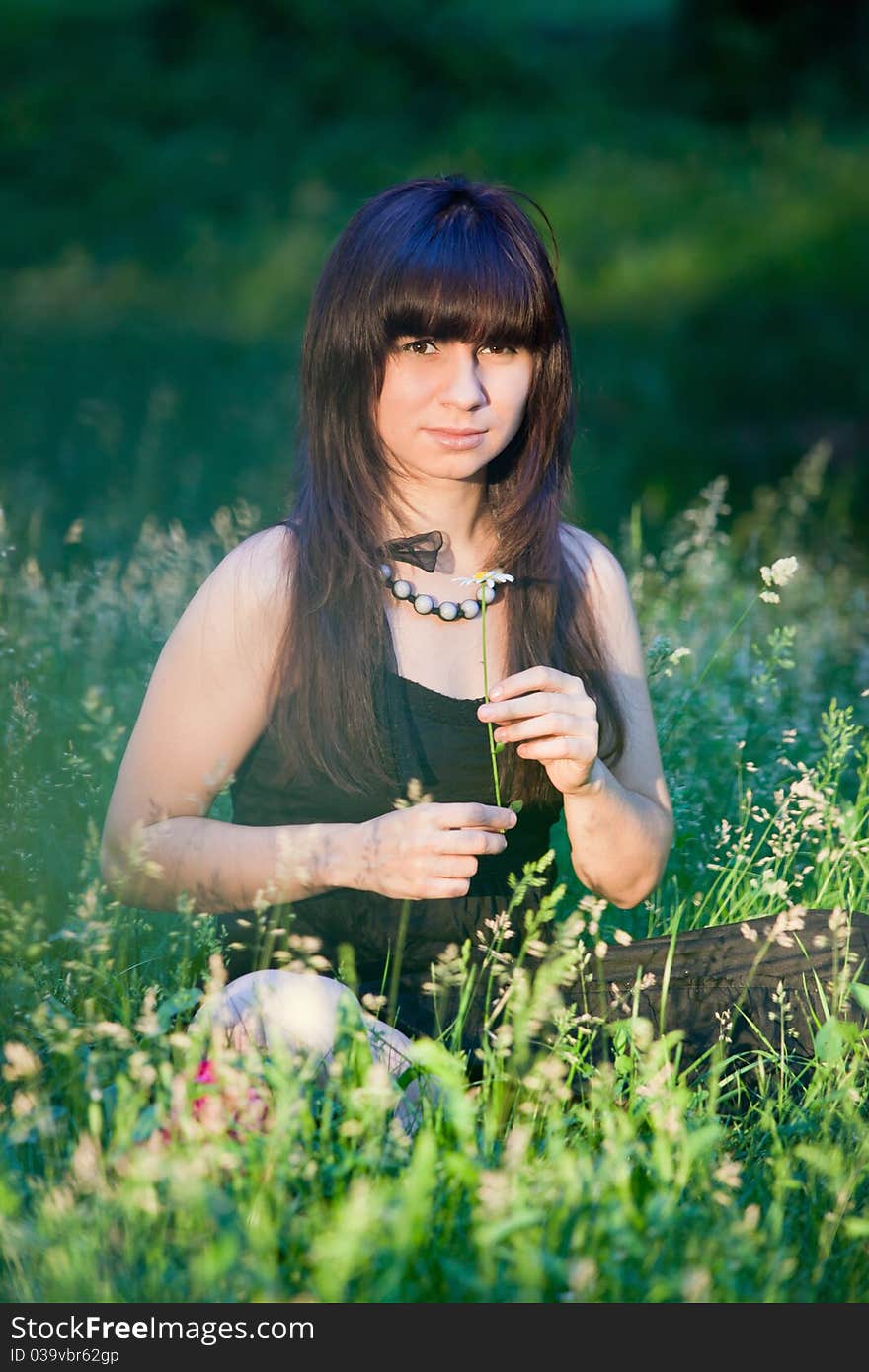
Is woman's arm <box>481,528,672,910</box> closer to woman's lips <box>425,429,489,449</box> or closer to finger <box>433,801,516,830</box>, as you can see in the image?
finger <box>433,801,516,830</box>

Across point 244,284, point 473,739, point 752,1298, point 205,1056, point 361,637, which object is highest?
point 244,284

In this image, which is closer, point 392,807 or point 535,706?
point 535,706

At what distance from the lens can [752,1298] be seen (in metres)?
1.68

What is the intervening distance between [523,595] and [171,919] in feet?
2.68

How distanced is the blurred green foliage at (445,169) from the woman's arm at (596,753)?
19.3ft

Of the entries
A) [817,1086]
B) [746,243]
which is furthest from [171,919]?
[746,243]

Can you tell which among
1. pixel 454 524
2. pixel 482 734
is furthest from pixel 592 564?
pixel 482 734

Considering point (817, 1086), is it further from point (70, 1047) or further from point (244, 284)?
point (244, 284)

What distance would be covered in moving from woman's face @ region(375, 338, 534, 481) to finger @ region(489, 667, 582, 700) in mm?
415

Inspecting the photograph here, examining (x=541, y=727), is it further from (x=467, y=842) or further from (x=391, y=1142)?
(x=391, y=1142)

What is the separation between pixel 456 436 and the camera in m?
2.33

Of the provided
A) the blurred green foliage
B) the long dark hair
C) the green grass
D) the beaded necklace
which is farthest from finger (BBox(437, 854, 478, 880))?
the blurred green foliage

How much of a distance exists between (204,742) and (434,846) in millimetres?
460

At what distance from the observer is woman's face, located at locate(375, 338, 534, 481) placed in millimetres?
2312
